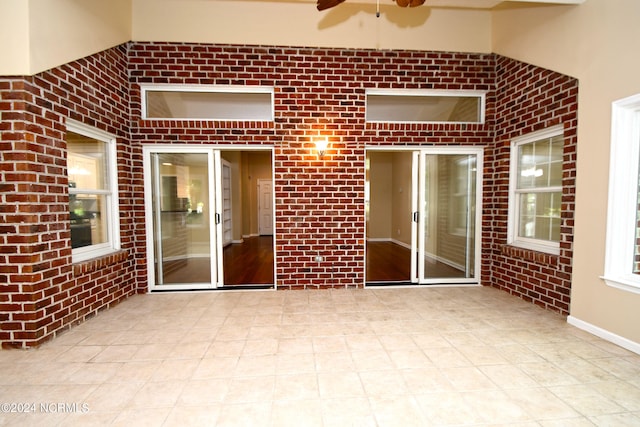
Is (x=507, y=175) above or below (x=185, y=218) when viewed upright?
above

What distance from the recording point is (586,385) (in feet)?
6.13

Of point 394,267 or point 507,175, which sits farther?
point 394,267

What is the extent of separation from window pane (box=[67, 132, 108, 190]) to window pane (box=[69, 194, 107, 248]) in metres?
0.13

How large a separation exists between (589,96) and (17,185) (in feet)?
16.3

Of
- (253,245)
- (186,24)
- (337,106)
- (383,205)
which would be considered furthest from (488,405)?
(383,205)

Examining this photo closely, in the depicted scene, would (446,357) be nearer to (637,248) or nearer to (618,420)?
(618,420)

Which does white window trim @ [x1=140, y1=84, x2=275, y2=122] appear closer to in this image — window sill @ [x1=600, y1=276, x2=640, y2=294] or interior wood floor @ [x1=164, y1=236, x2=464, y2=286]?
interior wood floor @ [x1=164, y1=236, x2=464, y2=286]

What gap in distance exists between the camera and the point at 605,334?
2.49 m

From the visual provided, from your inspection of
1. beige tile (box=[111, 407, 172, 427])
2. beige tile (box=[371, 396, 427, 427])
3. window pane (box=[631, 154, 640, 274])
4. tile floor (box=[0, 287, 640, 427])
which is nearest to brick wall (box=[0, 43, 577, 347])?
window pane (box=[631, 154, 640, 274])

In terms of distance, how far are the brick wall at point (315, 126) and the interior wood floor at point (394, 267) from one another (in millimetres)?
711

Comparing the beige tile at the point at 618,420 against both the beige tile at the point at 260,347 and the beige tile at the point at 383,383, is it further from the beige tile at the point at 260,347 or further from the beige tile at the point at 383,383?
the beige tile at the point at 260,347

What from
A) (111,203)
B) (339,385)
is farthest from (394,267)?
(111,203)

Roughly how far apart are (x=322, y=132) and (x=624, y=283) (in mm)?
3281

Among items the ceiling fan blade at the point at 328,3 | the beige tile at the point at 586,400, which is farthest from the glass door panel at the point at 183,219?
the beige tile at the point at 586,400
